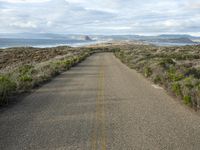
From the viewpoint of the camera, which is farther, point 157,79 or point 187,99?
point 157,79

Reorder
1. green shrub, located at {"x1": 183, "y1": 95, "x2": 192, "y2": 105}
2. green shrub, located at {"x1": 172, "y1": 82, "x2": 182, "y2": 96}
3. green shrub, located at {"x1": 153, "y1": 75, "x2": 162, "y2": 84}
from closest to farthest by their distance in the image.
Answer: green shrub, located at {"x1": 183, "y1": 95, "x2": 192, "y2": 105} < green shrub, located at {"x1": 172, "y1": 82, "x2": 182, "y2": 96} < green shrub, located at {"x1": 153, "y1": 75, "x2": 162, "y2": 84}

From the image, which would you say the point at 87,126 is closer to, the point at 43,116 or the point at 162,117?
the point at 43,116

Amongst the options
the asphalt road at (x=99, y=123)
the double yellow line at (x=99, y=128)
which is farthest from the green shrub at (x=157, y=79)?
the double yellow line at (x=99, y=128)

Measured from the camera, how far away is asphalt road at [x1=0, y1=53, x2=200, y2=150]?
6387 millimetres

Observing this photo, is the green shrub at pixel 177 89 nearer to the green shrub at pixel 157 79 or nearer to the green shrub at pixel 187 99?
the green shrub at pixel 187 99

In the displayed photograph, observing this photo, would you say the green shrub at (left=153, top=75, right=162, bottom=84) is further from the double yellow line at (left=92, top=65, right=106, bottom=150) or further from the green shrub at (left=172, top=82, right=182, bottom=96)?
the double yellow line at (left=92, top=65, right=106, bottom=150)

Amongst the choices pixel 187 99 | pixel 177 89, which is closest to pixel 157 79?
pixel 177 89

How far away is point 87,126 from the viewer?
7.66 meters

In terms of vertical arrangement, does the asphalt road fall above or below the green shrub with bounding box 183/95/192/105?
below

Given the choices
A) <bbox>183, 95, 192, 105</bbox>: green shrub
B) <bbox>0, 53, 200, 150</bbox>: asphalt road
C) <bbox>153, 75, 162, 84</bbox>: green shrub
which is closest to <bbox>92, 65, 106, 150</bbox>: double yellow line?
<bbox>0, 53, 200, 150</bbox>: asphalt road

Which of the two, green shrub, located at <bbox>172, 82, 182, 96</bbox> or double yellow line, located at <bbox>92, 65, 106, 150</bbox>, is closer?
double yellow line, located at <bbox>92, 65, 106, 150</bbox>

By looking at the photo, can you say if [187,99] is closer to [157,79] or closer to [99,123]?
[99,123]

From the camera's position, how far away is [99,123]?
7.97 meters

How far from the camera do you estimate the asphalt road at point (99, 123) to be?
6.39m
